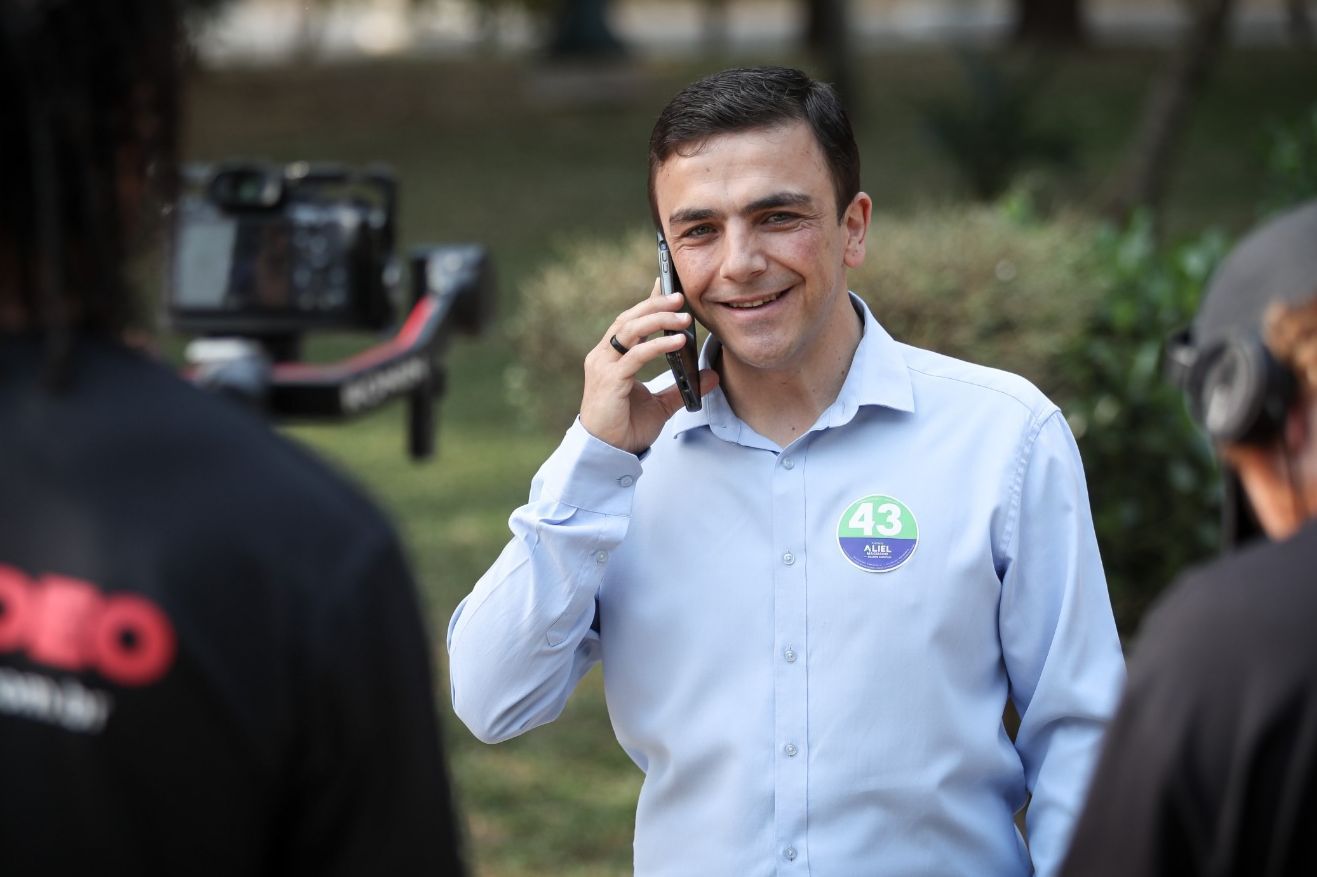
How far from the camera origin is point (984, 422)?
262 centimetres

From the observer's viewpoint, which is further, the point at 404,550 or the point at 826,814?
the point at 826,814

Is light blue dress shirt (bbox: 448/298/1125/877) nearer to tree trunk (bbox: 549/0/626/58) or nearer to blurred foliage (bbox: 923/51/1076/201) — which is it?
blurred foliage (bbox: 923/51/1076/201)

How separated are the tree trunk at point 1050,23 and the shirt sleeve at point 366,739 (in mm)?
27029

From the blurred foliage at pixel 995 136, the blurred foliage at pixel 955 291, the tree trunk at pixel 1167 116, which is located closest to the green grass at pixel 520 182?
the blurred foliage at pixel 955 291

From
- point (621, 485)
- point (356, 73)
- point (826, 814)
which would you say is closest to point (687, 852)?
point (826, 814)

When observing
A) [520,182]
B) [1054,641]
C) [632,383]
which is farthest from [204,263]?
[520,182]

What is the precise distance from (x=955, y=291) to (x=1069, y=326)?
40 centimetres

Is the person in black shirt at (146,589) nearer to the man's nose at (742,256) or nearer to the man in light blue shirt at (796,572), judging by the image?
the man in light blue shirt at (796,572)

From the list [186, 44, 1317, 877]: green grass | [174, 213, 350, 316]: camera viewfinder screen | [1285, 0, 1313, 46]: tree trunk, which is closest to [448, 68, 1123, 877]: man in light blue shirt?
[174, 213, 350, 316]: camera viewfinder screen

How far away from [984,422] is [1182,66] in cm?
1262

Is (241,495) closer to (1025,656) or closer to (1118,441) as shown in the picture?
(1025,656)

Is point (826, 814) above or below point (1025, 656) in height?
below

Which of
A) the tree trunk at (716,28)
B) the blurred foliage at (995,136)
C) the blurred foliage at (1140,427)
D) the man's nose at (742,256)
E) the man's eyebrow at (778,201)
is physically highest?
the tree trunk at (716,28)

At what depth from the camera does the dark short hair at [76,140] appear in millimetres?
1430
